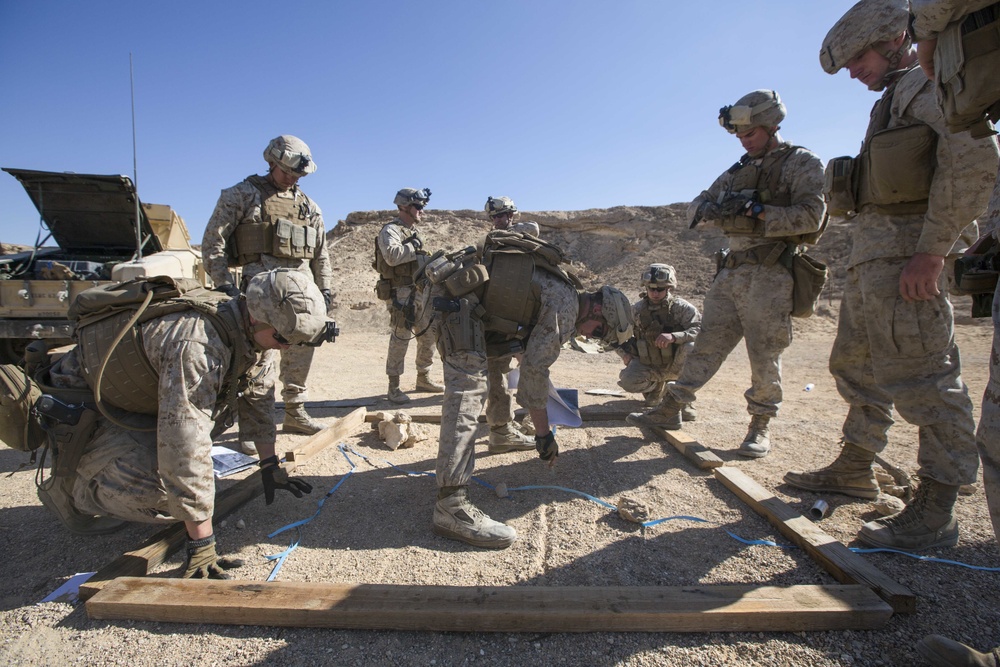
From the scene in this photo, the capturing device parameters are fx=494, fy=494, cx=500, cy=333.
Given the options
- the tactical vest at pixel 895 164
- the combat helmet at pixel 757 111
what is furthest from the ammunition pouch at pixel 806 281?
the combat helmet at pixel 757 111

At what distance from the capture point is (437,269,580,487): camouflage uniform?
256 centimetres

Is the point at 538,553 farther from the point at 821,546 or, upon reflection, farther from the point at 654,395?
the point at 654,395

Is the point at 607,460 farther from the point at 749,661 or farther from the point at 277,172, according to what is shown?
the point at 277,172

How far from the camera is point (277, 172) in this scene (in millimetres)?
4090

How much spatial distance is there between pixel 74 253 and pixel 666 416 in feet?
30.0

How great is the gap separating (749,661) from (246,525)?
2.43 m

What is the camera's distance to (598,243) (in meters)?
17.2

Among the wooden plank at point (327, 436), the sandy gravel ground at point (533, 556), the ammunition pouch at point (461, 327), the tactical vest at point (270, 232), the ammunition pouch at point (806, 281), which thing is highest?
the tactical vest at point (270, 232)

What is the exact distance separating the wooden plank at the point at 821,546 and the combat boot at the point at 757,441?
2.07ft

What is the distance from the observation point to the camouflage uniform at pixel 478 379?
8.40 ft

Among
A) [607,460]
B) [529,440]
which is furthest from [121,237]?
[607,460]

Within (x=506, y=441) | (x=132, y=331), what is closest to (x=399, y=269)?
(x=506, y=441)

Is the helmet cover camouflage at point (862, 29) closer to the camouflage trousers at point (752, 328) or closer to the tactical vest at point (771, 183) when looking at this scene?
the tactical vest at point (771, 183)

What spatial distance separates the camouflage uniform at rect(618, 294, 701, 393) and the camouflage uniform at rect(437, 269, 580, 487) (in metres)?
2.31
